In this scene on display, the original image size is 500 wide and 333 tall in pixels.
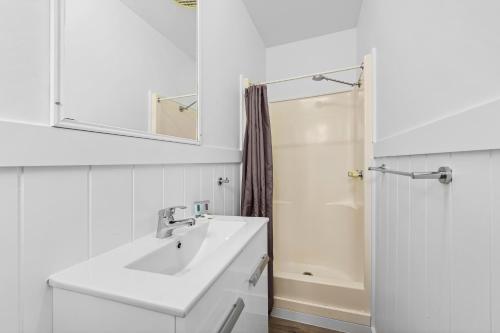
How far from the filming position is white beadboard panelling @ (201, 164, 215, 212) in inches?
46.1

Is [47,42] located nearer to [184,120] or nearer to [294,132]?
[184,120]

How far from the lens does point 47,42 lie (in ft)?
1.76

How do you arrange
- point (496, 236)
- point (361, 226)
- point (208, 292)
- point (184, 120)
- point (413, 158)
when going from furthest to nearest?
point (361, 226), point (184, 120), point (413, 158), point (208, 292), point (496, 236)

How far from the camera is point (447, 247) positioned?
0.52m

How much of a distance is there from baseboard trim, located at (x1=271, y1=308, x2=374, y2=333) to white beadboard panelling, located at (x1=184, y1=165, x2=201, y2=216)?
3.44ft

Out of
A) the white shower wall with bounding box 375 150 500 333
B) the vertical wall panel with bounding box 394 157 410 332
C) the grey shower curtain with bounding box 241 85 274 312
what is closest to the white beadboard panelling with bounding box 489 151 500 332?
the white shower wall with bounding box 375 150 500 333

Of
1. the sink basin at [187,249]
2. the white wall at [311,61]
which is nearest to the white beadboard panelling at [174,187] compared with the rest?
the sink basin at [187,249]

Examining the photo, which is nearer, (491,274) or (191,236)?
(491,274)

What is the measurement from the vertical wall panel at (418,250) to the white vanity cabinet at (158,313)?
1.76 ft

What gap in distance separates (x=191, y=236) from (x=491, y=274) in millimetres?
843

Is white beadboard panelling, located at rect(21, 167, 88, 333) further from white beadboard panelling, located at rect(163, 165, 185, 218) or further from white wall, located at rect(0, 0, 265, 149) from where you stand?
white beadboard panelling, located at rect(163, 165, 185, 218)

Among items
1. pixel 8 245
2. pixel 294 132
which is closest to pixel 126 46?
pixel 8 245

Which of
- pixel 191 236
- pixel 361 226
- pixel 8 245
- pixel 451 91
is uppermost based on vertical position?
pixel 451 91

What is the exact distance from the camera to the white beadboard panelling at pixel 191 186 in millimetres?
1041
